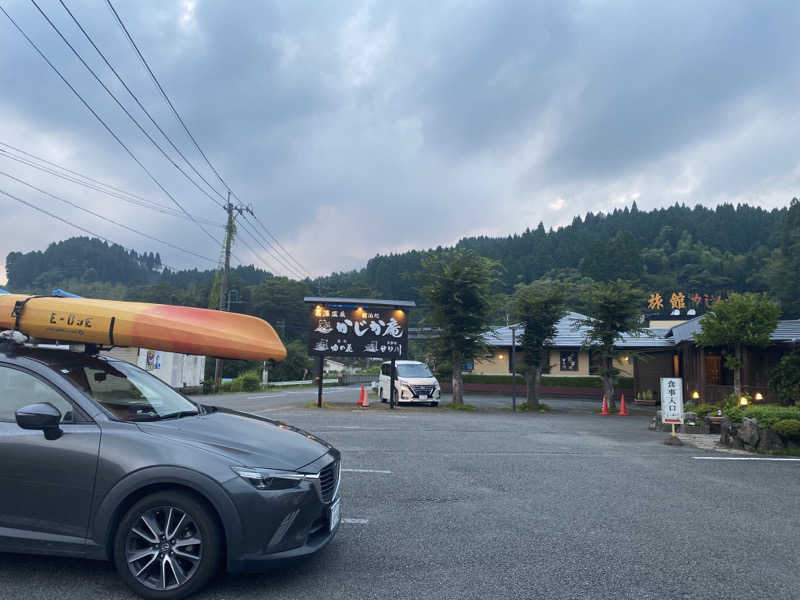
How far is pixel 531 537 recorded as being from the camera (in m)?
4.83

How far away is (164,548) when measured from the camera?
3.39 m

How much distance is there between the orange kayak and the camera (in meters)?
4.56

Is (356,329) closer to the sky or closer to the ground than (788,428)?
closer to the sky

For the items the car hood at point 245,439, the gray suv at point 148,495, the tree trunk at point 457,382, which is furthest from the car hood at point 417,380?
the gray suv at point 148,495

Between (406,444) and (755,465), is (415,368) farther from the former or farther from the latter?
(755,465)

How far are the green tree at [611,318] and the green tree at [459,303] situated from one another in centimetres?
467

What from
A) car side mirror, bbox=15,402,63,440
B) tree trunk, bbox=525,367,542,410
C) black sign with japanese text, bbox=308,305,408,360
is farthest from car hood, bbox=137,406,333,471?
tree trunk, bbox=525,367,542,410

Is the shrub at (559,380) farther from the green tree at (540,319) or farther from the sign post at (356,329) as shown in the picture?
the sign post at (356,329)

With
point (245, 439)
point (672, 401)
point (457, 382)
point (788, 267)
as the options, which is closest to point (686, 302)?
point (788, 267)

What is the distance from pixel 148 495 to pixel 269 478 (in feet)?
2.55

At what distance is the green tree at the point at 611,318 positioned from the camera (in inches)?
885

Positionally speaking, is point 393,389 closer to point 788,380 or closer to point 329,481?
point 788,380

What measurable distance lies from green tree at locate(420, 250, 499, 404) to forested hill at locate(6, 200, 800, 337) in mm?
45364

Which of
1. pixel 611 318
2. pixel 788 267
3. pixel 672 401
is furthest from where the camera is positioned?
pixel 788 267
